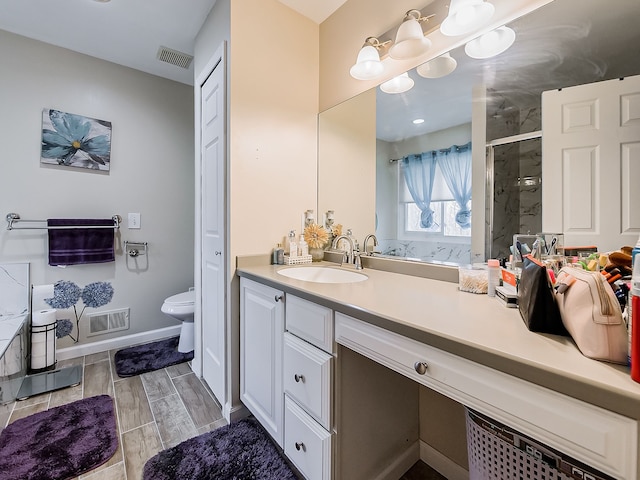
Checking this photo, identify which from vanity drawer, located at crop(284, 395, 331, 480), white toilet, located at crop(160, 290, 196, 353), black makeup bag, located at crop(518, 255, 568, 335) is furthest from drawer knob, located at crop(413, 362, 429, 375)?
white toilet, located at crop(160, 290, 196, 353)

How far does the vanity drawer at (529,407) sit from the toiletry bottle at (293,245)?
1.01 metres

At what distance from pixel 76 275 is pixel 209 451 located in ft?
6.11

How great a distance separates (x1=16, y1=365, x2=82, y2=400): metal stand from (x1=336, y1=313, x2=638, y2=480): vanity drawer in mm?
2295

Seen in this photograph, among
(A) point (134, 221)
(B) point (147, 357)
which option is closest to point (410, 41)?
(A) point (134, 221)

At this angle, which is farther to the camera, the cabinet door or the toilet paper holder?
the toilet paper holder

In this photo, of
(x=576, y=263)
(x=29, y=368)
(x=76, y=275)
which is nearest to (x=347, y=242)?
(x=576, y=263)

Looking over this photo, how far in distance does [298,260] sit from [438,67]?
1.22m

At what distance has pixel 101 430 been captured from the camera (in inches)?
→ 59.1

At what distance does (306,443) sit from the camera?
3.59ft

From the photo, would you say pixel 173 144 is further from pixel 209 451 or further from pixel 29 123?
pixel 209 451

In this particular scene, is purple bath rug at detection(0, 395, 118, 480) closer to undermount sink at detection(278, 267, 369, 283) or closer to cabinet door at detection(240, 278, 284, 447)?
cabinet door at detection(240, 278, 284, 447)

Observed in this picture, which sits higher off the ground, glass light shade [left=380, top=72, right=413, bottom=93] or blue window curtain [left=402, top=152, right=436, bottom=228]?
glass light shade [left=380, top=72, right=413, bottom=93]

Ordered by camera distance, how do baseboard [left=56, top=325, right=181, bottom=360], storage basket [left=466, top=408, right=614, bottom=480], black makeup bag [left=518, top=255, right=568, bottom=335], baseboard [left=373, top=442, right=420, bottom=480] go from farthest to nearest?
baseboard [left=56, top=325, right=181, bottom=360], baseboard [left=373, top=442, right=420, bottom=480], storage basket [left=466, top=408, right=614, bottom=480], black makeup bag [left=518, top=255, right=568, bottom=335]

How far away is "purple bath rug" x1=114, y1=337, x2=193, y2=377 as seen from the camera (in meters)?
2.12
